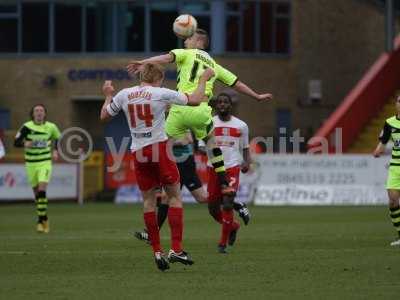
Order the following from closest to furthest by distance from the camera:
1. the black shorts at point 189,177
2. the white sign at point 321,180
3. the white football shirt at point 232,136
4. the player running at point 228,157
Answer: the player running at point 228,157 → the white football shirt at point 232,136 → the black shorts at point 189,177 → the white sign at point 321,180

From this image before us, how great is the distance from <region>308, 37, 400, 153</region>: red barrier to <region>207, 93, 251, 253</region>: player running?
1953 cm

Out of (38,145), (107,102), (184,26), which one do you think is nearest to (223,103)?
(184,26)

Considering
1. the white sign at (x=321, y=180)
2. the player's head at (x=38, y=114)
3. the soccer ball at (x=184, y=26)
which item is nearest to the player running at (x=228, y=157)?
the soccer ball at (x=184, y=26)

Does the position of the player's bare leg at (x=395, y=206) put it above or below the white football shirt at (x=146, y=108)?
below

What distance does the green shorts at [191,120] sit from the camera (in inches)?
677

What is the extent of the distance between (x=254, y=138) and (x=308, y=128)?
183 inches

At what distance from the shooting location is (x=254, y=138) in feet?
143

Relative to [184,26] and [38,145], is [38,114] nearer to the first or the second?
[38,145]

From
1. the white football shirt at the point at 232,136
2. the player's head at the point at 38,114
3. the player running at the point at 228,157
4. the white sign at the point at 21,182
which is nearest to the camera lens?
the player running at the point at 228,157

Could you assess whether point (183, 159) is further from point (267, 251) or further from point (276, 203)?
point (276, 203)

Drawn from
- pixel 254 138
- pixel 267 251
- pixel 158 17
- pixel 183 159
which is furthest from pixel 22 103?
pixel 267 251

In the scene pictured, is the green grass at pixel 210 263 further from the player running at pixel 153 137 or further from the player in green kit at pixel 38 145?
the player in green kit at pixel 38 145

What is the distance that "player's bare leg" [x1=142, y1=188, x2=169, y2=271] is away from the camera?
1463cm

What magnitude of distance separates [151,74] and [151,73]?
11 millimetres
